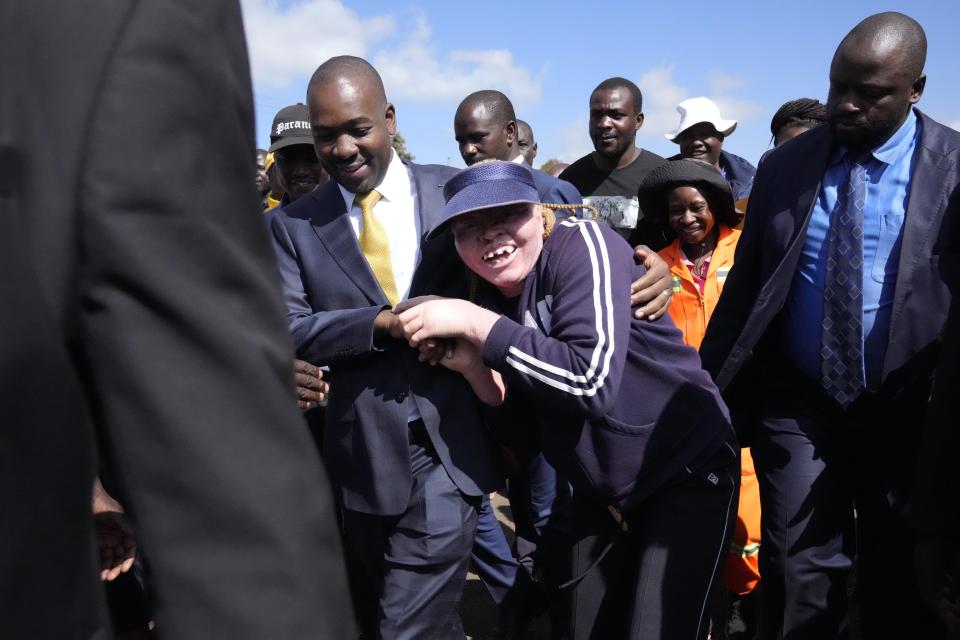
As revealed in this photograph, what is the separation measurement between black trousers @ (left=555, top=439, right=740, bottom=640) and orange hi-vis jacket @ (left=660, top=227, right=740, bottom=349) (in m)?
1.39

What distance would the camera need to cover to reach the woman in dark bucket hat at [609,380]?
2.46m

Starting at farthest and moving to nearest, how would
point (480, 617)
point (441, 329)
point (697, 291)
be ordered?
1. point (480, 617)
2. point (697, 291)
3. point (441, 329)

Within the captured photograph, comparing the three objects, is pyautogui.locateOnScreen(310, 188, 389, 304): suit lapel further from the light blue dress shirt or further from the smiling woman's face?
the light blue dress shirt

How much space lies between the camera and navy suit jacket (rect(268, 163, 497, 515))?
2764 millimetres

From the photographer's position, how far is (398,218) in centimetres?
295

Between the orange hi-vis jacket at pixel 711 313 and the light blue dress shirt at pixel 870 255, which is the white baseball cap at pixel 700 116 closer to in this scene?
the orange hi-vis jacket at pixel 711 313

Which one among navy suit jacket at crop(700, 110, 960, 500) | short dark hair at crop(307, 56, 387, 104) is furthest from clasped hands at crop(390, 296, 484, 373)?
navy suit jacket at crop(700, 110, 960, 500)

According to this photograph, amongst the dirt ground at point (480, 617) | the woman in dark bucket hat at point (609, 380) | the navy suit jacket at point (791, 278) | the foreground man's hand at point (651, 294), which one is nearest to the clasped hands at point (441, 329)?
the woman in dark bucket hat at point (609, 380)

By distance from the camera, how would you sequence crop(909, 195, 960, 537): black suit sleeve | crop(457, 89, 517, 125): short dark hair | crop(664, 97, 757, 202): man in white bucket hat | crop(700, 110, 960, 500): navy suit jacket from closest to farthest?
1. crop(909, 195, 960, 537): black suit sleeve
2. crop(700, 110, 960, 500): navy suit jacket
3. crop(457, 89, 517, 125): short dark hair
4. crop(664, 97, 757, 202): man in white bucket hat

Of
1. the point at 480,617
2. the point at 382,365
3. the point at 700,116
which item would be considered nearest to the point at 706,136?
the point at 700,116

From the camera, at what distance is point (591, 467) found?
2533 millimetres

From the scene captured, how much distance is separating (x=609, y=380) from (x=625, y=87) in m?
3.90

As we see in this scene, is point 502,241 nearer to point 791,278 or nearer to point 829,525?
point 791,278

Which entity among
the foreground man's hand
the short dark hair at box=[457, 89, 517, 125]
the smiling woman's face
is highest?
the short dark hair at box=[457, 89, 517, 125]
